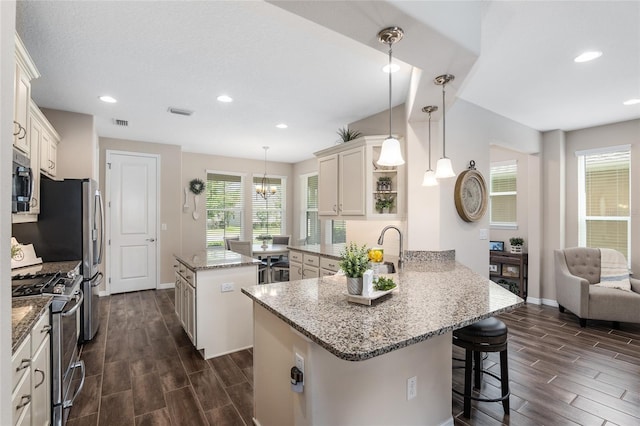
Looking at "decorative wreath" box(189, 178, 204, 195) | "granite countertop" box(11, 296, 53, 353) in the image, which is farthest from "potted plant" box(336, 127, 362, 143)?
"decorative wreath" box(189, 178, 204, 195)

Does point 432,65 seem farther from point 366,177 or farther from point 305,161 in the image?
point 305,161

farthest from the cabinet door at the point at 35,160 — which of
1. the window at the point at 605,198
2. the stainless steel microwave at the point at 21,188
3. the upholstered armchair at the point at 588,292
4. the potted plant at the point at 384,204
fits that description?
the window at the point at 605,198

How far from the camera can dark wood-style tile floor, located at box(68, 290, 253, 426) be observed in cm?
220

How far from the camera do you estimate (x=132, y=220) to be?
18.1ft

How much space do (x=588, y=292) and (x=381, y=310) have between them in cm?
375

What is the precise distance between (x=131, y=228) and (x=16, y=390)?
4.63 meters

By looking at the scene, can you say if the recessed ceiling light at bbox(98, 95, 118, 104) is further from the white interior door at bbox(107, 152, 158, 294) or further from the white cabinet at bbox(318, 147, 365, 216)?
the white cabinet at bbox(318, 147, 365, 216)

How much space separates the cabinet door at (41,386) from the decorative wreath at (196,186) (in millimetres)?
4804

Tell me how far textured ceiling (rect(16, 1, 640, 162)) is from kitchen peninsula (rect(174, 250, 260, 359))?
6.01ft

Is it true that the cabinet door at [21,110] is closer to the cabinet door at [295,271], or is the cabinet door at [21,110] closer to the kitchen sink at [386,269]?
the kitchen sink at [386,269]

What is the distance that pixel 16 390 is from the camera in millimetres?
1346

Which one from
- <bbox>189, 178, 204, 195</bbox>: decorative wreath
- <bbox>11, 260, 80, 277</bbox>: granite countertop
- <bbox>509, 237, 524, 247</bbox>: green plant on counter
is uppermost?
<bbox>189, 178, 204, 195</bbox>: decorative wreath

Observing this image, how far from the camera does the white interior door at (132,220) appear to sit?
5.35m

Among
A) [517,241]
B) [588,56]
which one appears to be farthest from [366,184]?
[517,241]
